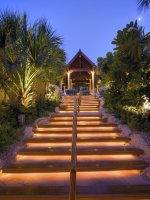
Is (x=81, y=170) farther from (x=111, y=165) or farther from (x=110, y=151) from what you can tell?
(x=110, y=151)

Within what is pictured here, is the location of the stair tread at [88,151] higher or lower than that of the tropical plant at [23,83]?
lower


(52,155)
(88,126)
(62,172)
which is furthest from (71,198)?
(88,126)

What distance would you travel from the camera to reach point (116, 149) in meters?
5.50

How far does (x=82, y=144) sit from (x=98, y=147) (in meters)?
0.57

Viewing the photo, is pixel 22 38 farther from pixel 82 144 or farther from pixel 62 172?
pixel 62 172

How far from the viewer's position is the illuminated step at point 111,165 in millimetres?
4684

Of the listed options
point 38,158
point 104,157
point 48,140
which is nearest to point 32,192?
point 38,158

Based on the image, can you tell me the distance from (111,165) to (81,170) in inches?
24.5

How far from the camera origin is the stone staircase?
12.6 ft

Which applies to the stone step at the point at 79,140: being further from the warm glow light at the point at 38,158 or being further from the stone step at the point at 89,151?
the warm glow light at the point at 38,158

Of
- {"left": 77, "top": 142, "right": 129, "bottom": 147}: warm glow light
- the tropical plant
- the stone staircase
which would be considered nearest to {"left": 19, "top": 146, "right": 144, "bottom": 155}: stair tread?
the stone staircase

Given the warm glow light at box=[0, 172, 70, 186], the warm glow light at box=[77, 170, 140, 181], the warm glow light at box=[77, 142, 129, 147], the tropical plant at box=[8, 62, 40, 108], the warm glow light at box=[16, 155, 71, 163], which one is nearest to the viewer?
the warm glow light at box=[0, 172, 70, 186]

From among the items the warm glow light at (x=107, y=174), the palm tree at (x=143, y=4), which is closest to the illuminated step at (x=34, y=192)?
the warm glow light at (x=107, y=174)

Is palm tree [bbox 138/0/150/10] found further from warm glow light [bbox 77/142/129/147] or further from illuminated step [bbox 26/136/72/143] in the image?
illuminated step [bbox 26/136/72/143]
